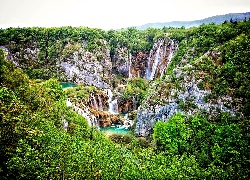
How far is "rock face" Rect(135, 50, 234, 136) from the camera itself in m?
59.1

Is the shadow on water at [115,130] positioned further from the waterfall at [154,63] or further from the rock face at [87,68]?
the waterfall at [154,63]

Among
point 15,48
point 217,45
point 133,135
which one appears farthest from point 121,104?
point 15,48

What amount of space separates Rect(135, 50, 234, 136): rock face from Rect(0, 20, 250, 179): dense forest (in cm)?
30

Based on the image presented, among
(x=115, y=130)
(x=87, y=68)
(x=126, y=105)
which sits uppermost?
(x=87, y=68)

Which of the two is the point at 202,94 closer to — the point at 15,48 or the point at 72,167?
the point at 72,167

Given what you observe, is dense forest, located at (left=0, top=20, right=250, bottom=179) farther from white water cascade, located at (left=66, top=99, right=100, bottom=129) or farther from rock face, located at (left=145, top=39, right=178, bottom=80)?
rock face, located at (left=145, top=39, right=178, bottom=80)

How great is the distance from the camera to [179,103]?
210ft

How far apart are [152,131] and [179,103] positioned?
10428 mm

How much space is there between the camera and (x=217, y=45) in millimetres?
71688

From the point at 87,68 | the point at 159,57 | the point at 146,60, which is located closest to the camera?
the point at 159,57

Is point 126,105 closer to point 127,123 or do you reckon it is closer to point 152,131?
point 127,123

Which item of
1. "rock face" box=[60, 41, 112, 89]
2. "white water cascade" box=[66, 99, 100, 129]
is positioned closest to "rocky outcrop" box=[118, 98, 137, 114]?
"white water cascade" box=[66, 99, 100, 129]

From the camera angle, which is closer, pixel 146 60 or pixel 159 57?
pixel 159 57

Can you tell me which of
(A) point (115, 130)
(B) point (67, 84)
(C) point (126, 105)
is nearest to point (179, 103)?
(A) point (115, 130)
